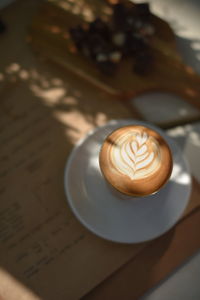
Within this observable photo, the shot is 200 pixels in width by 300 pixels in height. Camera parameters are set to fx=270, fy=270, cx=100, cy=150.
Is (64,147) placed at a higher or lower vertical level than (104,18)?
lower

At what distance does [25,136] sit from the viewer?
1.64 feet

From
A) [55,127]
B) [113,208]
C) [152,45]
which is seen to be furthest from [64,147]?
[152,45]

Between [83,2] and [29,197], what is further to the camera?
[83,2]

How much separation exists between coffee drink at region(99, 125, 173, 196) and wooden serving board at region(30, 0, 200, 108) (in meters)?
0.16

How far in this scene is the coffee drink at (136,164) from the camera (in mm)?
358

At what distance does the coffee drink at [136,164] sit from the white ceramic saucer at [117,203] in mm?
79

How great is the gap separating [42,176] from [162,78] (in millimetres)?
285

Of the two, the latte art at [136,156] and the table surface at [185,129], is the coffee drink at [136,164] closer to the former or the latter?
the latte art at [136,156]

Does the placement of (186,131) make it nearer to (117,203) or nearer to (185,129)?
(185,129)

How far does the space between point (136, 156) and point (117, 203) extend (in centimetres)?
11

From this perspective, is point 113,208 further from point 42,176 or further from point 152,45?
point 152,45

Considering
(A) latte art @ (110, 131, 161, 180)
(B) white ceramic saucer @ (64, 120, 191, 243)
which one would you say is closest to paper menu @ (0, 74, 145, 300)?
(B) white ceramic saucer @ (64, 120, 191, 243)

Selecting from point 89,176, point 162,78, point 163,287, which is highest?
point 162,78

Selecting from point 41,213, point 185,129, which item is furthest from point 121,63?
point 41,213
